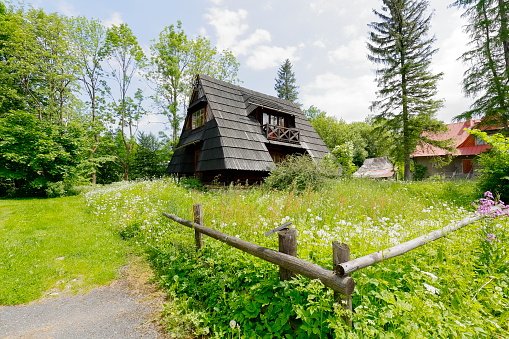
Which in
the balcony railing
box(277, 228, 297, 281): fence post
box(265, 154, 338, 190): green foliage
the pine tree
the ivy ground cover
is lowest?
the ivy ground cover

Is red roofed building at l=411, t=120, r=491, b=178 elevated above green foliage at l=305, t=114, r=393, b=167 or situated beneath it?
situated beneath

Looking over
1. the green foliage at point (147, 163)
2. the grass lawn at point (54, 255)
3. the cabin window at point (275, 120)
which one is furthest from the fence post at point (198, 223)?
the green foliage at point (147, 163)

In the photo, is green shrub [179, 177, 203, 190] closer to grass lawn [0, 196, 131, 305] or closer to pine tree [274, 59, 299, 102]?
grass lawn [0, 196, 131, 305]

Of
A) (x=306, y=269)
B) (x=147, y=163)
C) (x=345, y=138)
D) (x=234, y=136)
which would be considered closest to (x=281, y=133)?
(x=234, y=136)

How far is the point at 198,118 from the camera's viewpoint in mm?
15844

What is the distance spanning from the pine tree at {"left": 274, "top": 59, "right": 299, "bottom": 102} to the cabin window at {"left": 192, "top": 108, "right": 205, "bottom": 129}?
88.8ft

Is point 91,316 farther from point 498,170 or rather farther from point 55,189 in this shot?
point 55,189

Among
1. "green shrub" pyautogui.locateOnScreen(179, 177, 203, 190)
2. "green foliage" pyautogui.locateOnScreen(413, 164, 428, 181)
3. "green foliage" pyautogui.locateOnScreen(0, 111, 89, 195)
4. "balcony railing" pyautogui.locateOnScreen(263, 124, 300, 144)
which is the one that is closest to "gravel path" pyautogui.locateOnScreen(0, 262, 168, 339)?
"green shrub" pyautogui.locateOnScreen(179, 177, 203, 190)

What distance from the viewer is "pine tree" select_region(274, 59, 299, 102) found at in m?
39.9

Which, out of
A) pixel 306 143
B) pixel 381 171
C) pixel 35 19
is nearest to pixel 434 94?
pixel 306 143

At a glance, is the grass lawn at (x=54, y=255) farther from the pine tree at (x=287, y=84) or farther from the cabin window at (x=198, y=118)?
the pine tree at (x=287, y=84)

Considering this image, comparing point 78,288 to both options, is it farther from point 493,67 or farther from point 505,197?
point 493,67

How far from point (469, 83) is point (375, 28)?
356 inches

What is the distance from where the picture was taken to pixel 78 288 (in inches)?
152
